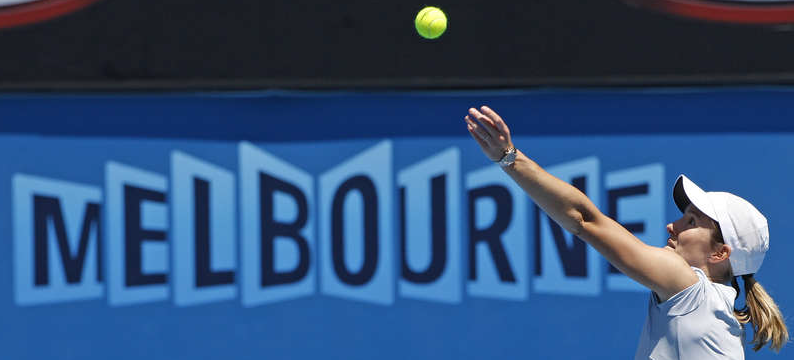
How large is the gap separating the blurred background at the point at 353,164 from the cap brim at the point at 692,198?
2.46 meters

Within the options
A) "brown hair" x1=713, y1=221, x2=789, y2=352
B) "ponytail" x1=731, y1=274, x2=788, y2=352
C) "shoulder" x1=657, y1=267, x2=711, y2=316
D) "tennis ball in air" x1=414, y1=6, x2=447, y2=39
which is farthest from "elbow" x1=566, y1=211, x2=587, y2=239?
"tennis ball in air" x1=414, y1=6, x2=447, y2=39

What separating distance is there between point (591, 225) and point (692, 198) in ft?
1.24

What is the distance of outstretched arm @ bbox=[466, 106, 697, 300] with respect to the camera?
2576mm

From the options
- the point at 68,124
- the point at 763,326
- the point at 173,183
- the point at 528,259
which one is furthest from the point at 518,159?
the point at 68,124

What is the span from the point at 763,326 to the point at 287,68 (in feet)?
10.8

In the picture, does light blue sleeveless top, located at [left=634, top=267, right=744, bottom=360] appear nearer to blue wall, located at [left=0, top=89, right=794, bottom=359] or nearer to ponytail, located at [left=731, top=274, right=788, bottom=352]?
ponytail, located at [left=731, top=274, right=788, bottom=352]

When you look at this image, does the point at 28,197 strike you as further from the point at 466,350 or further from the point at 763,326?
the point at 763,326

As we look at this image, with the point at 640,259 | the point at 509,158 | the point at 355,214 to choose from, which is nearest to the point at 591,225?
the point at 640,259

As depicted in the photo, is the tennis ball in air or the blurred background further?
the blurred background

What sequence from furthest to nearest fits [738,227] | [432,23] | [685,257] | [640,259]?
[432,23] < [685,257] < [738,227] < [640,259]

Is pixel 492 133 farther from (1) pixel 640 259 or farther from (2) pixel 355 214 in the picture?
(2) pixel 355 214

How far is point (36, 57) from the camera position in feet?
17.3

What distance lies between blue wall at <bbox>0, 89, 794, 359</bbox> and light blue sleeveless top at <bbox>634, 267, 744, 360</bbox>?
2654 mm

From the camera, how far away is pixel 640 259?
2.56 metres
